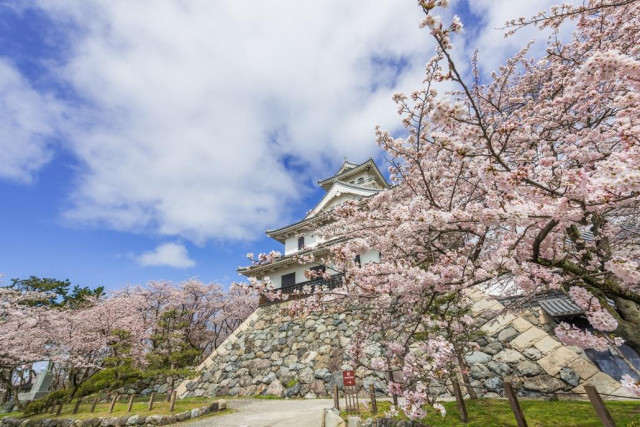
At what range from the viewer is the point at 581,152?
4680 millimetres

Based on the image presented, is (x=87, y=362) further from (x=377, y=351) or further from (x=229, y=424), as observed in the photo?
(x=377, y=351)

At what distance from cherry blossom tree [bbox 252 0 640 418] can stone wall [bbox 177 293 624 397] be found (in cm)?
269

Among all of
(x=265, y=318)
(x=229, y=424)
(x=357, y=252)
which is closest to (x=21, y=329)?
(x=265, y=318)

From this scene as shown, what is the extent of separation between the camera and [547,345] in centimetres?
848

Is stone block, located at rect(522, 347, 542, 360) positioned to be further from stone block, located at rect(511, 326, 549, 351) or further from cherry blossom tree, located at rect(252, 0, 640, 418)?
cherry blossom tree, located at rect(252, 0, 640, 418)

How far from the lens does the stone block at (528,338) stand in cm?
886

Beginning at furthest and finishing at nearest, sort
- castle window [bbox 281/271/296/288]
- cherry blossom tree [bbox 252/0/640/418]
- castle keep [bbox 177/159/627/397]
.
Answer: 1. castle window [bbox 281/271/296/288]
2. castle keep [bbox 177/159/627/397]
3. cherry blossom tree [bbox 252/0/640/418]

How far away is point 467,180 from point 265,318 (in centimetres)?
1541

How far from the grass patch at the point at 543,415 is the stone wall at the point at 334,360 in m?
0.67

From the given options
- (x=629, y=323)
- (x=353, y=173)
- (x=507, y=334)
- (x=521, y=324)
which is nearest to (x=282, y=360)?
(x=507, y=334)

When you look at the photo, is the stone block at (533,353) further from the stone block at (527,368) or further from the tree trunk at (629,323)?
the tree trunk at (629,323)

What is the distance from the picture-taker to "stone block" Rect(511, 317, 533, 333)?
9403 mm

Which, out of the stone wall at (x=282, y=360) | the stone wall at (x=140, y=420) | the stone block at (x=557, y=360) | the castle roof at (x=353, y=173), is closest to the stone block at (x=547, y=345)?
the stone block at (x=557, y=360)

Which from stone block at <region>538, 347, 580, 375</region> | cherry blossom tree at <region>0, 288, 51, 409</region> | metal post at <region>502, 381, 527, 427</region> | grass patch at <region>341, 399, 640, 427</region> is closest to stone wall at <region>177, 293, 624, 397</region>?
stone block at <region>538, 347, 580, 375</region>
